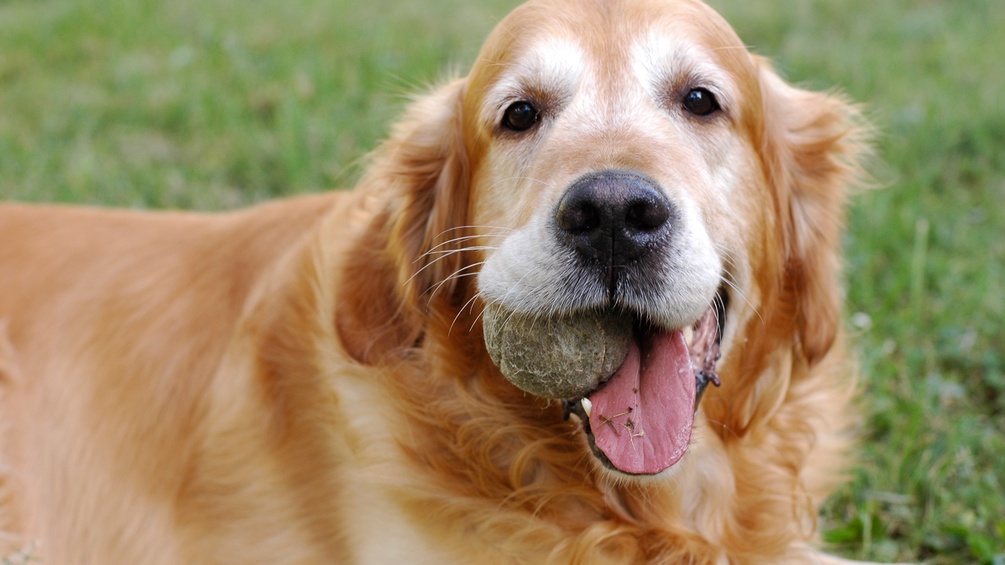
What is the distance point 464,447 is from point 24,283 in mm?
1611

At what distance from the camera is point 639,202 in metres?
2.00

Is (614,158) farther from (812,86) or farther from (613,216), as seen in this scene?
(812,86)

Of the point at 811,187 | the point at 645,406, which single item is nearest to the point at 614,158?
the point at 645,406

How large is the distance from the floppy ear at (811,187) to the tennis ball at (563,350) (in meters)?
0.77

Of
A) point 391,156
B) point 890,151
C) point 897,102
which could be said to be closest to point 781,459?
point 391,156

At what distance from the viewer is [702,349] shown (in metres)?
2.42

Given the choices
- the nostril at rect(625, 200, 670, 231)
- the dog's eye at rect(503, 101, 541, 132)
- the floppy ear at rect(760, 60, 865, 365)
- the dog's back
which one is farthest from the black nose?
the dog's back

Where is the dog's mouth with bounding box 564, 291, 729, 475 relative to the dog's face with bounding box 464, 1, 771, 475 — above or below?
below

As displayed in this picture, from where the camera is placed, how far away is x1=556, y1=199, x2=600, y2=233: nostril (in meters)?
2.02

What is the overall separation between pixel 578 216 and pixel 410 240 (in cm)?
79

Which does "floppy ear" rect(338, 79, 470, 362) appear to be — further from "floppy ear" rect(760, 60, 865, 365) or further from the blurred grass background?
"floppy ear" rect(760, 60, 865, 365)

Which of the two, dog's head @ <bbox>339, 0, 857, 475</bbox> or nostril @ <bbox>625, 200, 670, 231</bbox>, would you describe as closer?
nostril @ <bbox>625, 200, 670, 231</bbox>

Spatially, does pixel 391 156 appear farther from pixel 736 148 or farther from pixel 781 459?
pixel 781 459

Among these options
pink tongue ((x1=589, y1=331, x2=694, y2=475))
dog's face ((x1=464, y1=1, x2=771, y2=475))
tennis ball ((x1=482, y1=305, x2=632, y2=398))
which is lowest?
pink tongue ((x1=589, y1=331, x2=694, y2=475))
